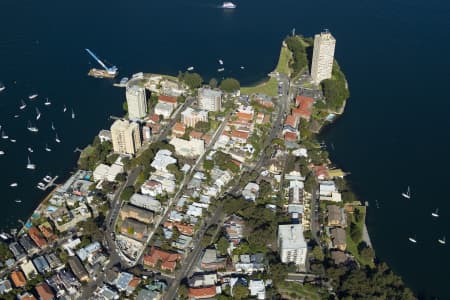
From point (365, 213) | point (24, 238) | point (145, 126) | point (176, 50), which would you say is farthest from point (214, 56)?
point (24, 238)

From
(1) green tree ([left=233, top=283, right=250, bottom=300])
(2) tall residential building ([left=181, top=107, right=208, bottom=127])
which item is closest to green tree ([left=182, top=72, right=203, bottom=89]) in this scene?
(2) tall residential building ([left=181, top=107, right=208, bottom=127])

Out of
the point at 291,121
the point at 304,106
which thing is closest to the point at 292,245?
the point at 291,121

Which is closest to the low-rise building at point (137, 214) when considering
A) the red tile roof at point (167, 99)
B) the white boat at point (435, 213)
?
the red tile roof at point (167, 99)

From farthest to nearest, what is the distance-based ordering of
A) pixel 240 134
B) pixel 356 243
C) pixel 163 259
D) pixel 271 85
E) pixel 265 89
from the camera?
pixel 271 85 < pixel 265 89 < pixel 240 134 < pixel 356 243 < pixel 163 259

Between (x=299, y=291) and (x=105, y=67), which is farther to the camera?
(x=105, y=67)

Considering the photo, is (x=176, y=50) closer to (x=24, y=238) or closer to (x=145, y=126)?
(x=145, y=126)

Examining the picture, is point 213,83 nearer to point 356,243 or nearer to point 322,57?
point 322,57

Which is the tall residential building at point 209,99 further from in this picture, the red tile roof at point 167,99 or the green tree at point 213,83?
the green tree at point 213,83
